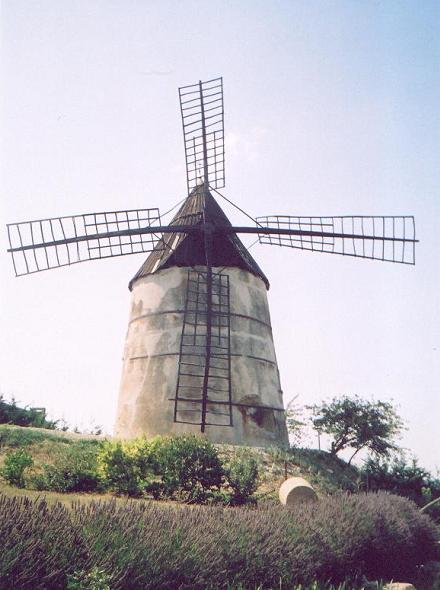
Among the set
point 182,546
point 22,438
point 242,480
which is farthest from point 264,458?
point 182,546

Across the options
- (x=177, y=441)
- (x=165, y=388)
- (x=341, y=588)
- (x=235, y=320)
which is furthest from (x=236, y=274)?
(x=341, y=588)

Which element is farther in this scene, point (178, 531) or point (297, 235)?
point (297, 235)

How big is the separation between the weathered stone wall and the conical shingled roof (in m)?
0.27

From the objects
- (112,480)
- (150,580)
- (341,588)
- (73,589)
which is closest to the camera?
(73,589)

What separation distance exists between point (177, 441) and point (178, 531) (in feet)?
18.4

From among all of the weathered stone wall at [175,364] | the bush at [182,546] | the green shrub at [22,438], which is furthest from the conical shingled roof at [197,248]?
the bush at [182,546]

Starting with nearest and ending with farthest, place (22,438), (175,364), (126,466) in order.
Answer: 1. (126,466)
2. (22,438)
3. (175,364)

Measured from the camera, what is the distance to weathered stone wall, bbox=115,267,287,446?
14.0m

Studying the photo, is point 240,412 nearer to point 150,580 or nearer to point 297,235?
point 297,235

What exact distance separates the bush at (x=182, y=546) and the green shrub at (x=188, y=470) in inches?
97.7

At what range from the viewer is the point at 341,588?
16.7 ft

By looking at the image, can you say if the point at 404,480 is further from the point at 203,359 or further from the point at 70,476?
the point at 70,476

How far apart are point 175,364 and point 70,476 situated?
17.4 feet

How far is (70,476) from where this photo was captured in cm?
933
